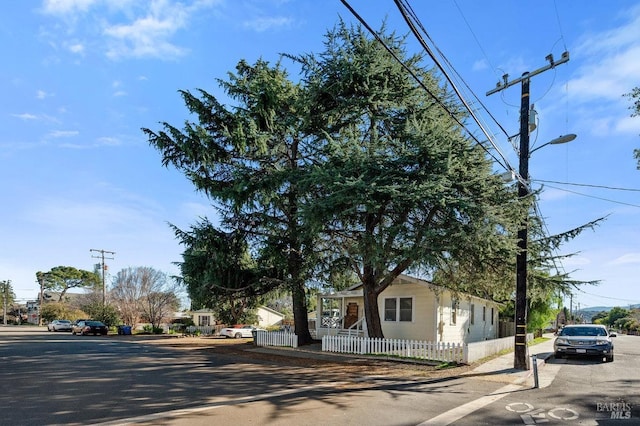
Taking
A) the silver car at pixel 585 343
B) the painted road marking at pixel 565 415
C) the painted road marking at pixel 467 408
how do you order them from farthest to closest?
the silver car at pixel 585 343, the painted road marking at pixel 565 415, the painted road marking at pixel 467 408

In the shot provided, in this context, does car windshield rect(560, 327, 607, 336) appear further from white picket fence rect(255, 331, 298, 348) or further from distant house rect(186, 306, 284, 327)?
distant house rect(186, 306, 284, 327)

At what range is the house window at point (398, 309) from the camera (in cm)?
2304

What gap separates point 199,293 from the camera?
72.3 ft

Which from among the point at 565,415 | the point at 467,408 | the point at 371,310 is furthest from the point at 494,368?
the point at 565,415

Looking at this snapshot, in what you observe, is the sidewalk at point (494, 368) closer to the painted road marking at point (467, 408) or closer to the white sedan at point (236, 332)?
the painted road marking at point (467, 408)

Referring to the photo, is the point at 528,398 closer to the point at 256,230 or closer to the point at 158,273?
the point at 256,230

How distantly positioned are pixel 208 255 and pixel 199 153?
5003 mm

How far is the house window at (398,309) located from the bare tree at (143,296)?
31060 millimetres

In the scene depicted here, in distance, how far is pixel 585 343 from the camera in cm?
1720

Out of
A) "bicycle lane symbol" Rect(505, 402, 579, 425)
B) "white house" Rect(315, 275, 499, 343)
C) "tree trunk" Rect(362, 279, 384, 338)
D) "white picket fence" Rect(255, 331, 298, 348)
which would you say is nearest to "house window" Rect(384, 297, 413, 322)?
"white house" Rect(315, 275, 499, 343)

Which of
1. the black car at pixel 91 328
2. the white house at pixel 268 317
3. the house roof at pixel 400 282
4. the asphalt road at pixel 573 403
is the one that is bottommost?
the white house at pixel 268 317

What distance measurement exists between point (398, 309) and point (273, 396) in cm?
1455

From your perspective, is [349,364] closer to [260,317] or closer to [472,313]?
[472,313]

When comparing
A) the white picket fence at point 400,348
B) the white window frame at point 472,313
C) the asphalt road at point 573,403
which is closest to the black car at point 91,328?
the white picket fence at point 400,348
